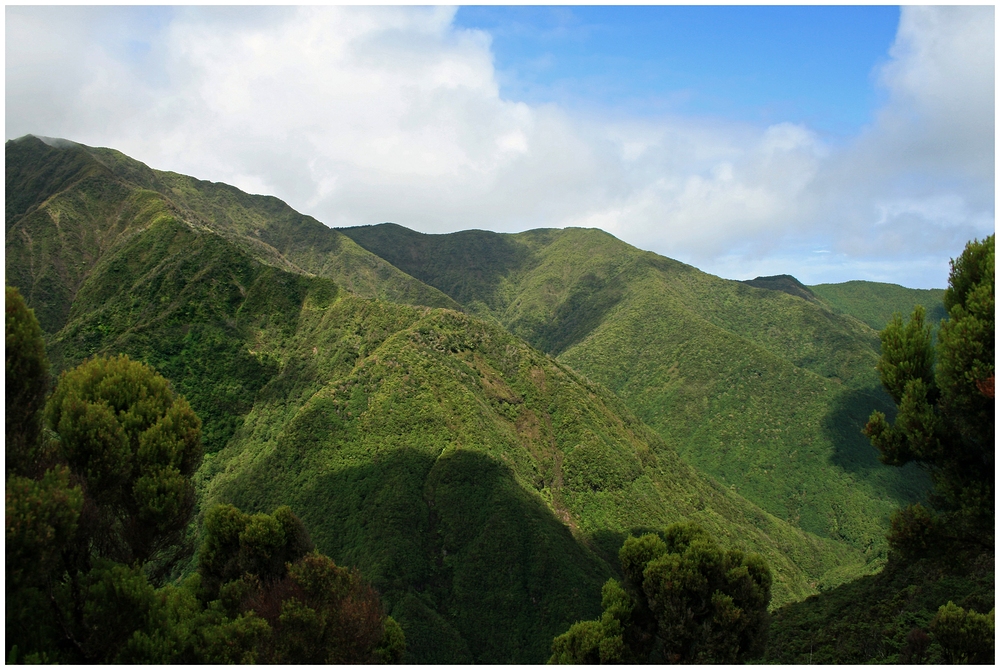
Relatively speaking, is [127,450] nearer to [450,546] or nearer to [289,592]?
[289,592]

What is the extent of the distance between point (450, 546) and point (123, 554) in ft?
113

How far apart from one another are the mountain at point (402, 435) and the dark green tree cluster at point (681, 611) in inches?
859

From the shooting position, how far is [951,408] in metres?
15.0

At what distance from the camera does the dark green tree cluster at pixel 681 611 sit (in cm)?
2139

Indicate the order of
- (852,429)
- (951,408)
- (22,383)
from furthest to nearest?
(852,429) → (951,408) → (22,383)

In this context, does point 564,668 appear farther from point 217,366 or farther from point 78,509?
point 217,366

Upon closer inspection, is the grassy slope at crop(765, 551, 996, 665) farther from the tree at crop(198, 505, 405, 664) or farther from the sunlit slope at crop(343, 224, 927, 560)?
the sunlit slope at crop(343, 224, 927, 560)

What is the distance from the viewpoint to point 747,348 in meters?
117

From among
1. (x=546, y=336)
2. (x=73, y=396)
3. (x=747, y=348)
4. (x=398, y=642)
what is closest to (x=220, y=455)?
(x=398, y=642)

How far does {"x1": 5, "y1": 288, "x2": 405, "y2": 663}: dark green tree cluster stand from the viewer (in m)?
13.0

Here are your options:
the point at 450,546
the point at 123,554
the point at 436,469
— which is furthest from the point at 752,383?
the point at 123,554

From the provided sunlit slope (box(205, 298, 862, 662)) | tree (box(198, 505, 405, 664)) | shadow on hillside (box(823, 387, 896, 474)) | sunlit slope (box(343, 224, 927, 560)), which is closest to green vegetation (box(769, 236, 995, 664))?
tree (box(198, 505, 405, 664))

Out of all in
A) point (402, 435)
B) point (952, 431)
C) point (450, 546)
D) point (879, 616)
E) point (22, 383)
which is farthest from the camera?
point (402, 435)

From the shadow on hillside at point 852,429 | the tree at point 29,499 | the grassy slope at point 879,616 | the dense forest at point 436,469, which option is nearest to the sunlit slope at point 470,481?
the dense forest at point 436,469
